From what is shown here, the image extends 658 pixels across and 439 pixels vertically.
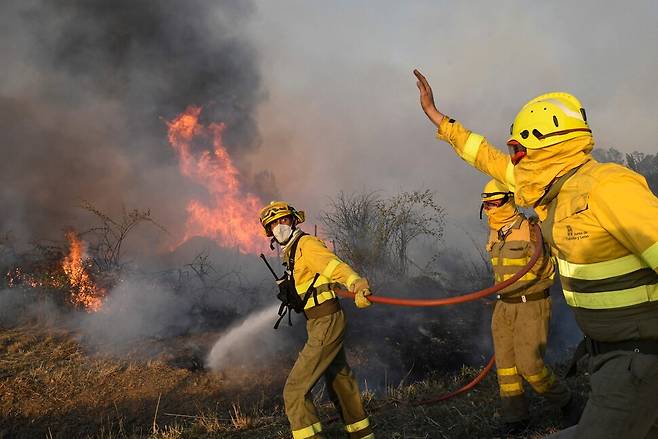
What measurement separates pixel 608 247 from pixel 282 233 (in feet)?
9.51

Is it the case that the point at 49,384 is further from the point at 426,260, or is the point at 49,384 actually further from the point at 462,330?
the point at 426,260

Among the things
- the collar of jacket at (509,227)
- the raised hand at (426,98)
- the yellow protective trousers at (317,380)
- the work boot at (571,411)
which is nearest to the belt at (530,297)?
the collar of jacket at (509,227)

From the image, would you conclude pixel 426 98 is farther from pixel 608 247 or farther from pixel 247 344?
pixel 247 344

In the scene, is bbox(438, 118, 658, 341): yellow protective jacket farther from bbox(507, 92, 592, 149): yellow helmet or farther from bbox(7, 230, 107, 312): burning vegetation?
bbox(7, 230, 107, 312): burning vegetation

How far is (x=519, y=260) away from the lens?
4523 millimetres

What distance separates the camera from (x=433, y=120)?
10.7 feet

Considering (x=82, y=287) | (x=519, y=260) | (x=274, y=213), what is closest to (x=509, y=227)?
(x=519, y=260)

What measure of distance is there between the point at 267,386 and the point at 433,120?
638 centimetres

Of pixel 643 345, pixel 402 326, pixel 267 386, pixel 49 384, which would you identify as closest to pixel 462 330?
pixel 402 326

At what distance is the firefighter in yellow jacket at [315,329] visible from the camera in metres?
3.82

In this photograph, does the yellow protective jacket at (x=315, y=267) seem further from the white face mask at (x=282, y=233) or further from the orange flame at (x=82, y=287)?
the orange flame at (x=82, y=287)

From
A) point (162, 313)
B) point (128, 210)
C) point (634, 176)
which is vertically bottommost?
point (634, 176)

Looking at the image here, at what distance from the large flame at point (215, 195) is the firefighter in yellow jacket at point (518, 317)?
42.9 feet

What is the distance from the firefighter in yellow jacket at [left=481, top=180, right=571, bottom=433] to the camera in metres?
4.26
